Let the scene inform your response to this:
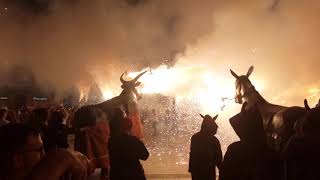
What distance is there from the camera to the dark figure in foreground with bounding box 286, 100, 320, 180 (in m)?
3.29

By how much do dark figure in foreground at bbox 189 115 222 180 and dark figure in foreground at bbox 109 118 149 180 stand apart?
894mm

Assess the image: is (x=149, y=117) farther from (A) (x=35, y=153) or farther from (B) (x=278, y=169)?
(A) (x=35, y=153)

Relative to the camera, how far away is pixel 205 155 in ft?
18.3

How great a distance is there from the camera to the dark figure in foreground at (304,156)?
3289mm

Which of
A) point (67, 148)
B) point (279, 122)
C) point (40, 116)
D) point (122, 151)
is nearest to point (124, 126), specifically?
point (122, 151)

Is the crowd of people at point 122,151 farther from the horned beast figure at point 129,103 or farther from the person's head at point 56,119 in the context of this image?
the horned beast figure at point 129,103

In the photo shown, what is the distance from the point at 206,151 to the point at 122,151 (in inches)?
45.1

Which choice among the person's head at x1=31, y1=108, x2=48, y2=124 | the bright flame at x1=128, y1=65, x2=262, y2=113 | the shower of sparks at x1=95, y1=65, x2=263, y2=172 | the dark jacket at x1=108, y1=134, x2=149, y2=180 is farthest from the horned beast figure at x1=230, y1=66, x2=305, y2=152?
the bright flame at x1=128, y1=65, x2=262, y2=113

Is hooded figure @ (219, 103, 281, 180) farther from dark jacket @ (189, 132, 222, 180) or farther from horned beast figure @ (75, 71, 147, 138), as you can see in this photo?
horned beast figure @ (75, 71, 147, 138)

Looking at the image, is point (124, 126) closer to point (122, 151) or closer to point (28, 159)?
point (122, 151)

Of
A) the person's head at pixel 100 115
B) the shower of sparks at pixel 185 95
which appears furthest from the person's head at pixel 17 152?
the shower of sparks at pixel 185 95

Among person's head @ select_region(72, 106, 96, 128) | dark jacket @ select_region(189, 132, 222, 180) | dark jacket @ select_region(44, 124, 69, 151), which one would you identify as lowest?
dark jacket @ select_region(189, 132, 222, 180)

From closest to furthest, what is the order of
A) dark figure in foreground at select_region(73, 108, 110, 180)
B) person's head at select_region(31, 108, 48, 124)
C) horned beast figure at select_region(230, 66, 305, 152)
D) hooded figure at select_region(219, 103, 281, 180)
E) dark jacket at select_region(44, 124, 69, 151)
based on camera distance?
hooded figure at select_region(219, 103, 281, 180) → horned beast figure at select_region(230, 66, 305, 152) → dark jacket at select_region(44, 124, 69, 151) → dark figure in foreground at select_region(73, 108, 110, 180) → person's head at select_region(31, 108, 48, 124)

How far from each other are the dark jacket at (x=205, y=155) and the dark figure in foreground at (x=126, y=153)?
89 cm
